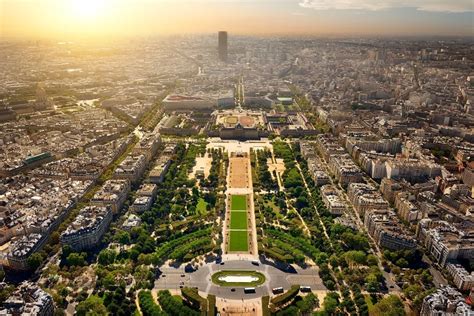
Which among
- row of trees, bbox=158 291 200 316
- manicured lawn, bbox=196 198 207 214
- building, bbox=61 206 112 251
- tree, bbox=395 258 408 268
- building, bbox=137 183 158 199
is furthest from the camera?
building, bbox=137 183 158 199

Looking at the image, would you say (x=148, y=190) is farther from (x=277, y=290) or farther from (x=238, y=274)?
(x=277, y=290)

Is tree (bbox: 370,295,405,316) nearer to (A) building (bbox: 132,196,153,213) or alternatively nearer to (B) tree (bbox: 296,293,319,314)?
(B) tree (bbox: 296,293,319,314)

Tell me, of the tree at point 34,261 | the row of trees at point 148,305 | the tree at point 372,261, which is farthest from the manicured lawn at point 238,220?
the tree at point 34,261

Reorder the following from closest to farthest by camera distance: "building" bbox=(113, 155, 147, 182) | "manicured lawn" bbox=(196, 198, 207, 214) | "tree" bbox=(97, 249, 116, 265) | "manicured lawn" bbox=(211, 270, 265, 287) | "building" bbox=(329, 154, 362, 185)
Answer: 1. "manicured lawn" bbox=(211, 270, 265, 287)
2. "tree" bbox=(97, 249, 116, 265)
3. "manicured lawn" bbox=(196, 198, 207, 214)
4. "building" bbox=(113, 155, 147, 182)
5. "building" bbox=(329, 154, 362, 185)

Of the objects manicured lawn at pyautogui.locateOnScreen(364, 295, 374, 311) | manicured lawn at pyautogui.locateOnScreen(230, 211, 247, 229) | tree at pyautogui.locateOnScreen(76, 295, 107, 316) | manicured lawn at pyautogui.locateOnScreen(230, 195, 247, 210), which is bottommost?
manicured lawn at pyautogui.locateOnScreen(364, 295, 374, 311)

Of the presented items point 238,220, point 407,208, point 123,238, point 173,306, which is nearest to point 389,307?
point 407,208

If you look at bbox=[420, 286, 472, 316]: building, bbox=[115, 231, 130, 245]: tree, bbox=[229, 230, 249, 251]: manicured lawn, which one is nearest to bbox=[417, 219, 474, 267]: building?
bbox=[420, 286, 472, 316]: building
